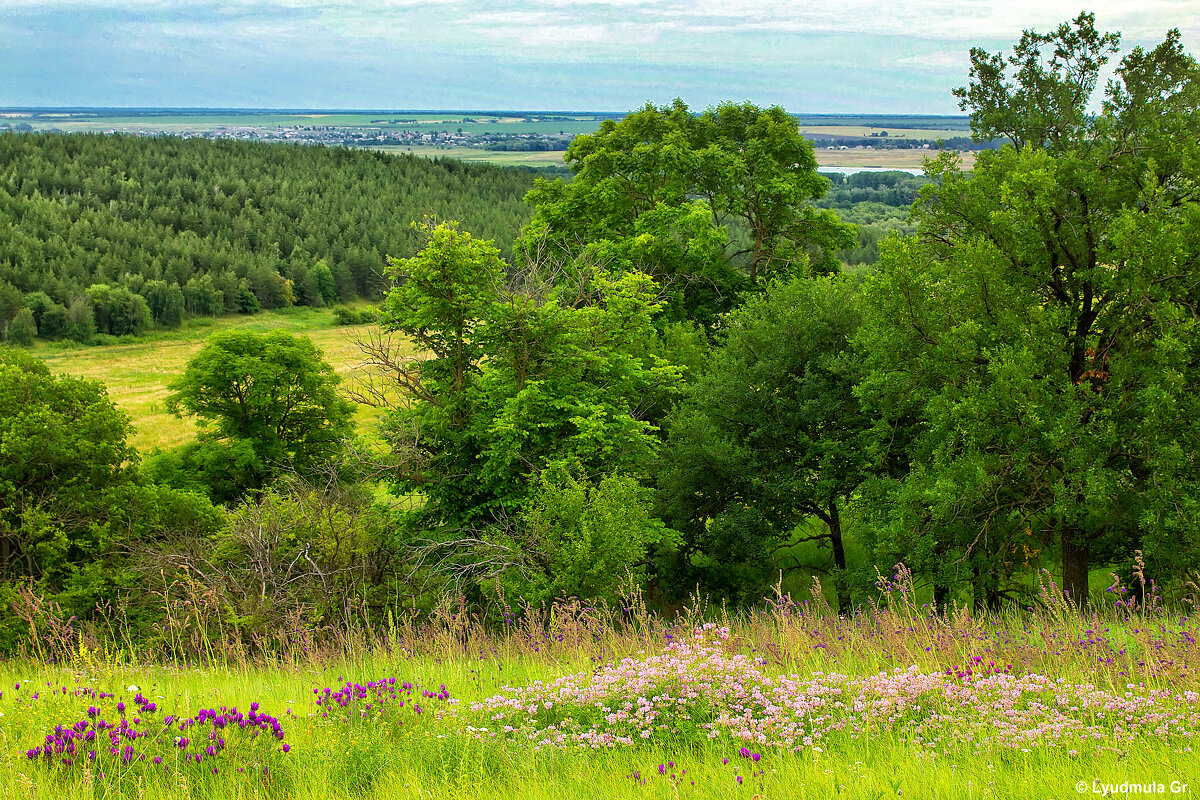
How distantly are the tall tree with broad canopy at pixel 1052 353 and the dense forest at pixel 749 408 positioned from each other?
0.23 feet

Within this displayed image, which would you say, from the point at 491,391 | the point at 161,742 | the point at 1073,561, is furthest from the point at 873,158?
the point at 161,742

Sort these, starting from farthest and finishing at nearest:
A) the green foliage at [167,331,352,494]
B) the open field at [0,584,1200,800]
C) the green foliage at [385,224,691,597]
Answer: the green foliage at [167,331,352,494]
the green foliage at [385,224,691,597]
the open field at [0,584,1200,800]

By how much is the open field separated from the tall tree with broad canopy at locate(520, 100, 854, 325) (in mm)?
24543

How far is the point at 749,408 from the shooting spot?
21.8m

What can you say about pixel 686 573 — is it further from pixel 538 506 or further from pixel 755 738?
pixel 755 738

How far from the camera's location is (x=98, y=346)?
411ft

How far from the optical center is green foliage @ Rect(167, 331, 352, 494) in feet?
115

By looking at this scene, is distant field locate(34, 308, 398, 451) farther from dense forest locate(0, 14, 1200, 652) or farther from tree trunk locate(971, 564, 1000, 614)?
tree trunk locate(971, 564, 1000, 614)

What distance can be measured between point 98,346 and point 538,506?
130192mm

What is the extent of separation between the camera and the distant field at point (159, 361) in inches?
2731

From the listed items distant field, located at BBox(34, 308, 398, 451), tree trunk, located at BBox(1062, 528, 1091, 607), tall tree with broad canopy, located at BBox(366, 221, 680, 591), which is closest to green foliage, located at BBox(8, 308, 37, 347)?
distant field, located at BBox(34, 308, 398, 451)

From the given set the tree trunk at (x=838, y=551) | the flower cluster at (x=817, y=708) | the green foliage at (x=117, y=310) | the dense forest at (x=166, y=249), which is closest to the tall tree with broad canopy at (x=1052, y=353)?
the tree trunk at (x=838, y=551)

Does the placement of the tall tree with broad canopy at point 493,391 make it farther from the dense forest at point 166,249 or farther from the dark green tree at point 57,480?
the dense forest at point 166,249

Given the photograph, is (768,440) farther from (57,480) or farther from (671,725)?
(57,480)
